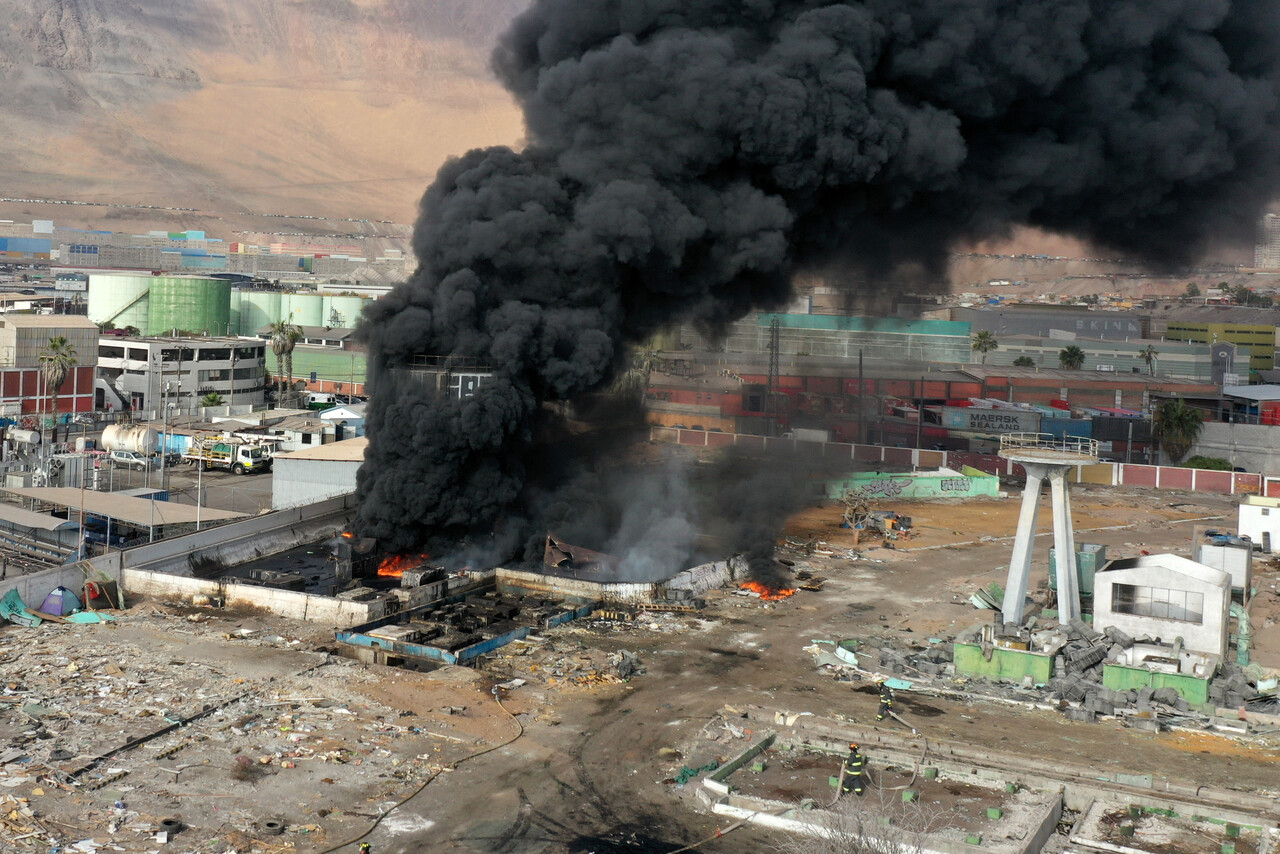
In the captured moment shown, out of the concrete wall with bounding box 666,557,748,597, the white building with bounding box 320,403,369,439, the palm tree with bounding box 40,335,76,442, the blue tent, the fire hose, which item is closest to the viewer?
the fire hose

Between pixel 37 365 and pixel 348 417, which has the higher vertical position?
pixel 37 365

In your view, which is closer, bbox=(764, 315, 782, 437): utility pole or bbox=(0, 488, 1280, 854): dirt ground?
bbox=(0, 488, 1280, 854): dirt ground

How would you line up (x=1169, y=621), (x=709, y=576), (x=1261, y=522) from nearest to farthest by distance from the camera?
(x=1169, y=621) < (x=709, y=576) < (x=1261, y=522)

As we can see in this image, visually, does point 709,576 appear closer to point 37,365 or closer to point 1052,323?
point 37,365

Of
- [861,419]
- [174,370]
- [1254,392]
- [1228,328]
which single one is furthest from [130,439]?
[1228,328]

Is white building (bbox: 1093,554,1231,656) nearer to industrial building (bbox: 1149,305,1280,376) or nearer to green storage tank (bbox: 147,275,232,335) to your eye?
green storage tank (bbox: 147,275,232,335)

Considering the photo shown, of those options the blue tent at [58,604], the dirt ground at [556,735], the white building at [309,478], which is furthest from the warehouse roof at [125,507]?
the dirt ground at [556,735]

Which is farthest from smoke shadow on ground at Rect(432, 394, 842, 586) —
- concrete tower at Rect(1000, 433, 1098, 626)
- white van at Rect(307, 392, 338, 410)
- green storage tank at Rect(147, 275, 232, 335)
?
green storage tank at Rect(147, 275, 232, 335)
